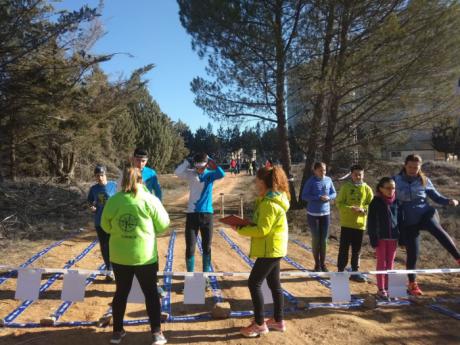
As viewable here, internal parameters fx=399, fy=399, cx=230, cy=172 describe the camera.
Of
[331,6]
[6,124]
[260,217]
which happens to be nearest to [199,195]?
[260,217]

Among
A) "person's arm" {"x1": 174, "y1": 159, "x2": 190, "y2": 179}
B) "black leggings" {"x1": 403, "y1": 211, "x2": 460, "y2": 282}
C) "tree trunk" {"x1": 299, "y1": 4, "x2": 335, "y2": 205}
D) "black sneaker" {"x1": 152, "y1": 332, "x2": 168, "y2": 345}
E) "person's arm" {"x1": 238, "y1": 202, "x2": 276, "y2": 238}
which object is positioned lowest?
Result: "black sneaker" {"x1": 152, "y1": 332, "x2": 168, "y2": 345}

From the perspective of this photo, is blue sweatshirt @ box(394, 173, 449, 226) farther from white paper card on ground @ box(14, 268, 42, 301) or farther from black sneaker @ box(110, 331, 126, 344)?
white paper card on ground @ box(14, 268, 42, 301)

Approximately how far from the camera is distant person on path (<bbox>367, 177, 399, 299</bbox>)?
4867 mm

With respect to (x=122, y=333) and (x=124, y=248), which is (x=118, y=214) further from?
(x=122, y=333)

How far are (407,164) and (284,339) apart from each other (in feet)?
8.77

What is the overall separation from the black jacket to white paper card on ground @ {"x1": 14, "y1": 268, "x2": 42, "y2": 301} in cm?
397

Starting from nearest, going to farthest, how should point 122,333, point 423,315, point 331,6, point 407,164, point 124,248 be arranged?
point 124,248
point 122,333
point 423,315
point 407,164
point 331,6

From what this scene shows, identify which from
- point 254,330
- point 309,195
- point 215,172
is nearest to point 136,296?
point 254,330

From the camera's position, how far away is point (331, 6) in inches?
433

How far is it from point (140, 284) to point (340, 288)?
2.36 metres

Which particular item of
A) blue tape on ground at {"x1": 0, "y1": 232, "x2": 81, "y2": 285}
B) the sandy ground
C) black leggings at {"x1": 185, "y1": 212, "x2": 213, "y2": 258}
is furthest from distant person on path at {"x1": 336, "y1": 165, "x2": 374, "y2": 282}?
blue tape on ground at {"x1": 0, "y1": 232, "x2": 81, "y2": 285}

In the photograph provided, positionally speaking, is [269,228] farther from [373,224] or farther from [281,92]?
[281,92]

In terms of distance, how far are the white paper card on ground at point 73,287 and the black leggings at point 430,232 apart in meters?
3.93

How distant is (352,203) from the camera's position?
560 cm
